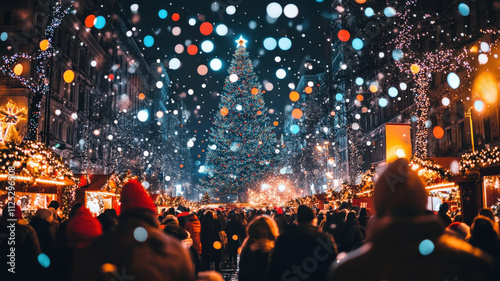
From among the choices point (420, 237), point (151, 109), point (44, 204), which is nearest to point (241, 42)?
point (151, 109)

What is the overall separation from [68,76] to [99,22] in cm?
1008

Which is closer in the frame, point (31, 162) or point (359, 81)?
point (31, 162)

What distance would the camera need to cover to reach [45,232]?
7047 mm

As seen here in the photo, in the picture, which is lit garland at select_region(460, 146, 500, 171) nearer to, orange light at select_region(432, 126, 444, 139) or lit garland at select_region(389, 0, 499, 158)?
lit garland at select_region(389, 0, 499, 158)

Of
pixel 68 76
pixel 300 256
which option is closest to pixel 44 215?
pixel 300 256

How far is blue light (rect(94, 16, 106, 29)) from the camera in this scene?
161 ft

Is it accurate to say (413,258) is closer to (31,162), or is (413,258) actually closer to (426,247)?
(426,247)

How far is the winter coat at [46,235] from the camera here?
6.89 metres

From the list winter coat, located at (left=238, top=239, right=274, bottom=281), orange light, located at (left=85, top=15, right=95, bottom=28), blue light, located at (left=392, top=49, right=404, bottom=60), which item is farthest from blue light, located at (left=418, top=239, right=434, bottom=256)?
orange light, located at (left=85, top=15, right=95, bottom=28)

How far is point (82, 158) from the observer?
45125mm

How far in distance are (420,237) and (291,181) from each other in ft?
234

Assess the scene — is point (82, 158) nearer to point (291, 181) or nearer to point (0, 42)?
point (0, 42)

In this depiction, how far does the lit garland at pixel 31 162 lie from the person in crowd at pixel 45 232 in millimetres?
5360

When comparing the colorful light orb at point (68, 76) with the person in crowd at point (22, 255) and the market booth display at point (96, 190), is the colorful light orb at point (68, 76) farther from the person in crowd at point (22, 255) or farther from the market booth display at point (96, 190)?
the person in crowd at point (22, 255)
